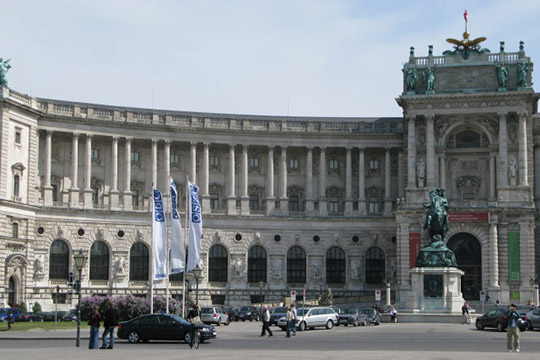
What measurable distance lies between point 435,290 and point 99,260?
4204 cm

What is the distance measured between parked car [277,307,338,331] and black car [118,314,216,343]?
1577 centimetres

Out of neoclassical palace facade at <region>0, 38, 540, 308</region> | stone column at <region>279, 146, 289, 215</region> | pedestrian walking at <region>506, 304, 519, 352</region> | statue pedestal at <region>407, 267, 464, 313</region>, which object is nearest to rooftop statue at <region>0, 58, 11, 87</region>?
neoclassical palace facade at <region>0, 38, 540, 308</region>

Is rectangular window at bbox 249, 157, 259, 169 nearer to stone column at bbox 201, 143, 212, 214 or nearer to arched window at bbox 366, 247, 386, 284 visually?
stone column at bbox 201, 143, 212, 214

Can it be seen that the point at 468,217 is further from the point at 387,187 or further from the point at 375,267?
the point at 375,267

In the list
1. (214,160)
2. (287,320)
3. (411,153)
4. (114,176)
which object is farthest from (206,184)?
(287,320)

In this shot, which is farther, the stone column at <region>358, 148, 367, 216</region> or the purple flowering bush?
the stone column at <region>358, 148, 367, 216</region>

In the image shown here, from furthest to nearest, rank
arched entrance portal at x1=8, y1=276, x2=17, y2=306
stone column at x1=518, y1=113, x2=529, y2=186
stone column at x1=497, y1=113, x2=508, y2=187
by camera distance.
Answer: stone column at x1=497, y1=113, x2=508, y2=187 < stone column at x1=518, y1=113, x2=529, y2=186 < arched entrance portal at x1=8, y1=276, x2=17, y2=306

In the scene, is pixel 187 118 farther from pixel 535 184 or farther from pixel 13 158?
pixel 535 184

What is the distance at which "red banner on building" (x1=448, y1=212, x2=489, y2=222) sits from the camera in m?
101

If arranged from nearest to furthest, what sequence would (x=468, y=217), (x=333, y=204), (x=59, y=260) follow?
(x=59, y=260) → (x=468, y=217) → (x=333, y=204)

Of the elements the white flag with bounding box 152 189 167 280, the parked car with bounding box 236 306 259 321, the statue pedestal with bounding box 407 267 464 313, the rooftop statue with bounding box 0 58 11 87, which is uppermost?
the rooftop statue with bounding box 0 58 11 87

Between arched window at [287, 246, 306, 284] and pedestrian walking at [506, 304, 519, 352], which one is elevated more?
arched window at [287, 246, 306, 284]

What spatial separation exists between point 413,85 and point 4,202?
150ft

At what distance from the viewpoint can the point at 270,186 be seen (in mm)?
109438
